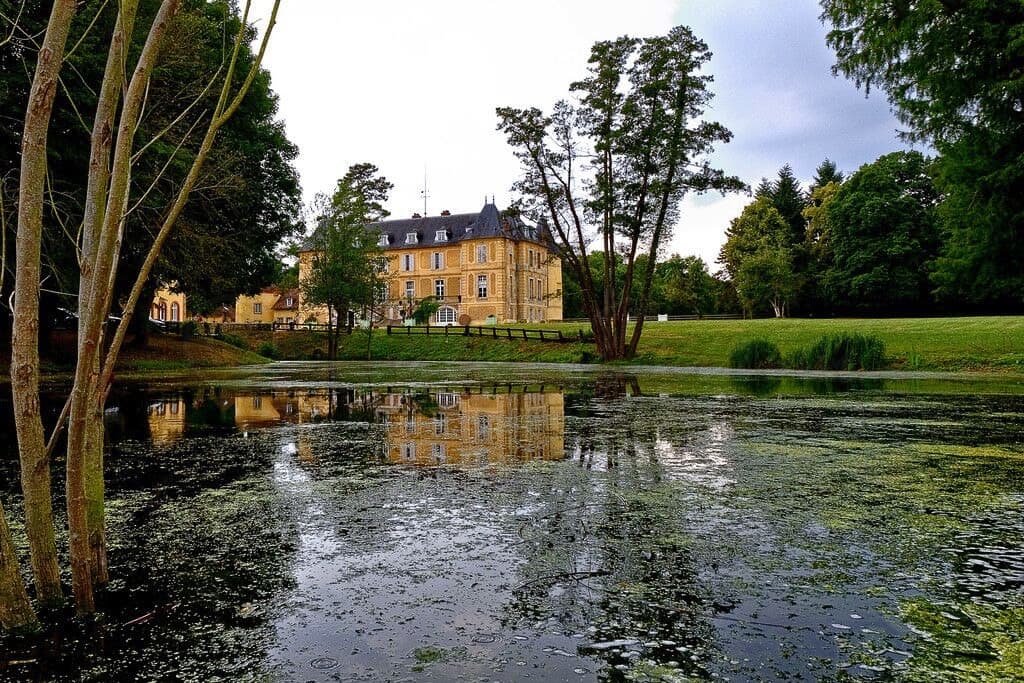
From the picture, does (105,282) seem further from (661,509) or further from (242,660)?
(661,509)

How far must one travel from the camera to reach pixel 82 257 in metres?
2.73

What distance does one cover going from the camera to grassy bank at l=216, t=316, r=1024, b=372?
80.9 feet

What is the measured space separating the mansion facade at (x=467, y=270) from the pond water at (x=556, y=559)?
54522 millimetres

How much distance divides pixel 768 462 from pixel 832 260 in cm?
5856

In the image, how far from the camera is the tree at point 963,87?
49.4 ft

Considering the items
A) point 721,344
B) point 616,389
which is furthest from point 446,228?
point 616,389

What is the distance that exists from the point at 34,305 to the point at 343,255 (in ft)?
126

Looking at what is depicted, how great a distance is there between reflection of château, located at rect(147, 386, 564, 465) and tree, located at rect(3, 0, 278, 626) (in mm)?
3463

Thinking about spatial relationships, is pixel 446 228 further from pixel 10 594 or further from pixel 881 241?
pixel 10 594

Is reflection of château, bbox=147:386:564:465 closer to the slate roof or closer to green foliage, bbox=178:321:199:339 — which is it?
green foliage, bbox=178:321:199:339

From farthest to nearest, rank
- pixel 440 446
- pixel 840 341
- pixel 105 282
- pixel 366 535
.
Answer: pixel 840 341
pixel 440 446
pixel 366 535
pixel 105 282

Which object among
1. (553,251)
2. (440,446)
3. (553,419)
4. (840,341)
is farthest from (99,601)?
(553,251)

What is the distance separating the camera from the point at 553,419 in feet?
30.9

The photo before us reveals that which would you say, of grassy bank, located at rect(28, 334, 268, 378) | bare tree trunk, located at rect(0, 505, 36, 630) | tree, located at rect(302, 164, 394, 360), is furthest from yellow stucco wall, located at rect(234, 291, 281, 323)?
bare tree trunk, located at rect(0, 505, 36, 630)
